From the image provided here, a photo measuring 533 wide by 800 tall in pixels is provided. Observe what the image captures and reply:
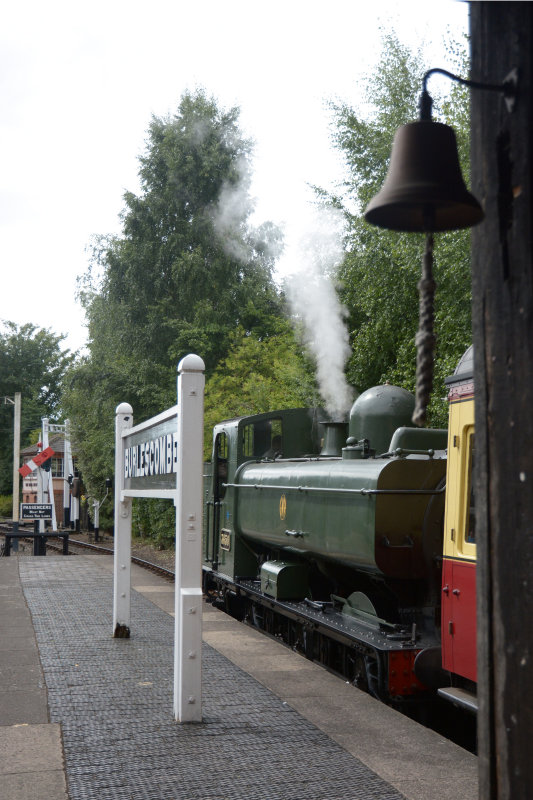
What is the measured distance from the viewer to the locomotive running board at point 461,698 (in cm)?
532

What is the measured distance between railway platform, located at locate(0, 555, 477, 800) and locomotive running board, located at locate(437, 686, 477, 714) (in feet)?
1.10

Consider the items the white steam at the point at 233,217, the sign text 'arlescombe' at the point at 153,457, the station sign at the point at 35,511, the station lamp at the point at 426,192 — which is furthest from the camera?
the white steam at the point at 233,217

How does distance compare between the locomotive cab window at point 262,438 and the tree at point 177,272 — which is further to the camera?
the tree at point 177,272

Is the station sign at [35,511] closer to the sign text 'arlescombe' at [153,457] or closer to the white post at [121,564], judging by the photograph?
the white post at [121,564]

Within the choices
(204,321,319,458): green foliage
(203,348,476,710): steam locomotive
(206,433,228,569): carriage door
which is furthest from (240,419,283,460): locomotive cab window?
(204,321,319,458): green foliage

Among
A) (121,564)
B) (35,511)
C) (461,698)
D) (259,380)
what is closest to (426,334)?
(461,698)

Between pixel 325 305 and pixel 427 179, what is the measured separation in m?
15.0

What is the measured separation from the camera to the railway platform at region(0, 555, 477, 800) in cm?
412

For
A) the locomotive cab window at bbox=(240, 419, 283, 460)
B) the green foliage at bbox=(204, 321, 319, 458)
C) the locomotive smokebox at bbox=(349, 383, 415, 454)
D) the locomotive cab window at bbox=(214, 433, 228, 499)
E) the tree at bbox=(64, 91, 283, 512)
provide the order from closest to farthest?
the locomotive smokebox at bbox=(349, 383, 415, 454), the locomotive cab window at bbox=(240, 419, 283, 460), the locomotive cab window at bbox=(214, 433, 228, 499), the green foliage at bbox=(204, 321, 319, 458), the tree at bbox=(64, 91, 283, 512)

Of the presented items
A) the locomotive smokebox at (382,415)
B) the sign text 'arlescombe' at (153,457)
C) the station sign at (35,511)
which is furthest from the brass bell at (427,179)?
the station sign at (35,511)

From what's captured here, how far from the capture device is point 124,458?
8.24 meters

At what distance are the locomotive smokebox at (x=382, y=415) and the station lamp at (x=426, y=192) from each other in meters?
5.79

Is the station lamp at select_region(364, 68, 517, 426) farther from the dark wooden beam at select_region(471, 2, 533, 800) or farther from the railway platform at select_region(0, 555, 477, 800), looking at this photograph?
the railway platform at select_region(0, 555, 477, 800)

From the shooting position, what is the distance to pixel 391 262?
655 inches
